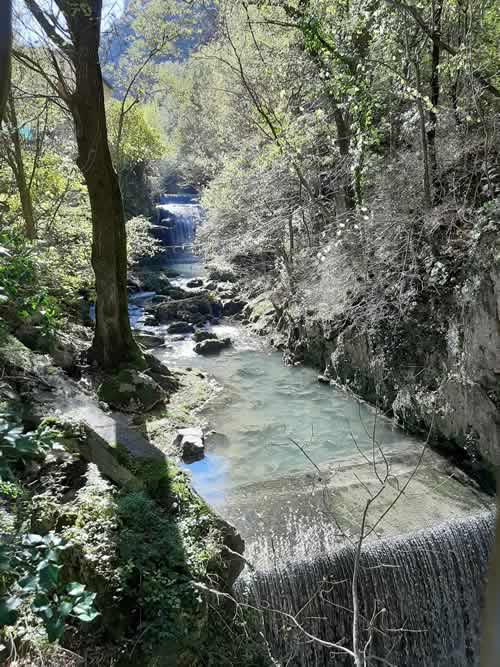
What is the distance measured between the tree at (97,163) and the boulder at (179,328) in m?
6.40

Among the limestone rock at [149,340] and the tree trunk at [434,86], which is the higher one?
the tree trunk at [434,86]

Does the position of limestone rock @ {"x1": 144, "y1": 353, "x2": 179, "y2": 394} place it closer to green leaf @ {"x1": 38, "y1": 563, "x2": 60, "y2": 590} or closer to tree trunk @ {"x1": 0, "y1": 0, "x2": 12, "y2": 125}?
green leaf @ {"x1": 38, "y1": 563, "x2": 60, "y2": 590}

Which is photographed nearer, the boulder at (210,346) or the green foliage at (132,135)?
the boulder at (210,346)

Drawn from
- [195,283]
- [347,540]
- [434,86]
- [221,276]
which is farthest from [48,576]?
[195,283]

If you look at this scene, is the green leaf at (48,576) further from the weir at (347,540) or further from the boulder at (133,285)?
the boulder at (133,285)

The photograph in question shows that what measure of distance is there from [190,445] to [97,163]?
501cm

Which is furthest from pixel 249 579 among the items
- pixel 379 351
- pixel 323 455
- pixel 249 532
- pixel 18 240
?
pixel 379 351

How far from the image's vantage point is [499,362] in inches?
263

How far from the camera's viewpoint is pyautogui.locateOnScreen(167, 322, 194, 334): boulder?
630 inches

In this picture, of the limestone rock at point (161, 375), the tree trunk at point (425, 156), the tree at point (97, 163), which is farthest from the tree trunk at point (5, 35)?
the limestone rock at point (161, 375)

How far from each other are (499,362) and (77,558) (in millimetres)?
5794

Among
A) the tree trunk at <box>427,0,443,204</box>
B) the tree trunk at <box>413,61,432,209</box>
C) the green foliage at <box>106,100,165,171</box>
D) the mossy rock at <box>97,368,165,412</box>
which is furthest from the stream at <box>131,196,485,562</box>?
the green foliage at <box>106,100,165,171</box>

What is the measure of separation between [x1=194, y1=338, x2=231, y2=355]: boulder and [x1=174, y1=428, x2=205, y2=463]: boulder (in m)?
5.51

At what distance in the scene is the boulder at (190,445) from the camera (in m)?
7.81
